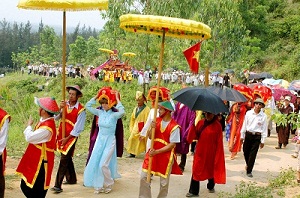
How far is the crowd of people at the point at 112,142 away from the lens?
19.2ft

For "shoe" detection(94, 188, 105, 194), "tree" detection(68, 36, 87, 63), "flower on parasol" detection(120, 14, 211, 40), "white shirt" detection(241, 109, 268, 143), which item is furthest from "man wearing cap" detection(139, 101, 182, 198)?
"tree" detection(68, 36, 87, 63)

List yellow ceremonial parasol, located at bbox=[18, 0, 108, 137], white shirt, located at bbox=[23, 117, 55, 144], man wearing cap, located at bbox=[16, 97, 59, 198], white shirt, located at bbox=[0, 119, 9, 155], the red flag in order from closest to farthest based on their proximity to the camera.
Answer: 1. white shirt, located at bbox=[0, 119, 9, 155]
2. white shirt, located at bbox=[23, 117, 55, 144]
3. man wearing cap, located at bbox=[16, 97, 59, 198]
4. yellow ceremonial parasol, located at bbox=[18, 0, 108, 137]
5. the red flag

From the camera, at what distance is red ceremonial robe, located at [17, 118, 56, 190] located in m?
A: 5.82

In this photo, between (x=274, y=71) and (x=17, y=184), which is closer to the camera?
(x=17, y=184)

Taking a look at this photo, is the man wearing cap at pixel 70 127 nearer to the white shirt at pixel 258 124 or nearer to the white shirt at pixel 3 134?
the white shirt at pixel 3 134

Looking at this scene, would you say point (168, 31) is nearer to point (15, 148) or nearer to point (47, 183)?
point (47, 183)

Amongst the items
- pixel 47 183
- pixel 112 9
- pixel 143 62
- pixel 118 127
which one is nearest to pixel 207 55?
pixel 143 62

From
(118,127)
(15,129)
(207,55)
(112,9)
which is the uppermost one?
(112,9)

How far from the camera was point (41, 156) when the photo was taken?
19.2ft

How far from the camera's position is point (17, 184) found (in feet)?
25.1

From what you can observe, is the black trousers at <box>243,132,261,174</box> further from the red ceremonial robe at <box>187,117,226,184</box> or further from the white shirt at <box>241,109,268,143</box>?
the red ceremonial robe at <box>187,117,226,184</box>

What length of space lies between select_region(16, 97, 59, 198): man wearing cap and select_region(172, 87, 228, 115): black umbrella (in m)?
2.11

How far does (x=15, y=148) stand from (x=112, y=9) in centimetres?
1024

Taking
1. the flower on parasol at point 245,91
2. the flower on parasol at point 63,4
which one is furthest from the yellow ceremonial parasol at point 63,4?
the flower on parasol at point 245,91
